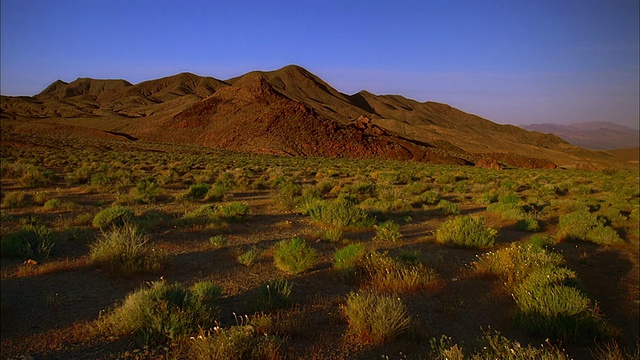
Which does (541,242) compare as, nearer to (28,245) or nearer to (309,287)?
(309,287)

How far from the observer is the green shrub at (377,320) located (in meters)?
4.41

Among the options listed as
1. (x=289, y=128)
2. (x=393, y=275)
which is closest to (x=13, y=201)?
(x=393, y=275)

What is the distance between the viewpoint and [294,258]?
22.2ft

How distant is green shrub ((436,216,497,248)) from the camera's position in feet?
28.2

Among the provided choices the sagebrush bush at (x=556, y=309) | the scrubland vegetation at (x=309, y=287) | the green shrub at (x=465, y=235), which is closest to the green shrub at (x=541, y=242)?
the scrubland vegetation at (x=309, y=287)

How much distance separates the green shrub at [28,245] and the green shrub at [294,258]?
13.4 ft

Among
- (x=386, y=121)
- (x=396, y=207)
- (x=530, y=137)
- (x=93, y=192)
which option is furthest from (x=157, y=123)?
(x=530, y=137)

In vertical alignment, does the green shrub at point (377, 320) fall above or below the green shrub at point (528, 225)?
above

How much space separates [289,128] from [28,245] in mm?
54801

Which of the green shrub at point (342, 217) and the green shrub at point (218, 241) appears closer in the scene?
the green shrub at point (218, 241)

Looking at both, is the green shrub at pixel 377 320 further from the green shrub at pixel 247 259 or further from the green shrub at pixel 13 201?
the green shrub at pixel 13 201

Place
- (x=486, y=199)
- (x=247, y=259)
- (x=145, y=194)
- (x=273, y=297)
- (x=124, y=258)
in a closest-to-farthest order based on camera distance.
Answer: (x=273, y=297) → (x=124, y=258) → (x=247, y=259) → (x=145, y=194) → (x=486, y=199)

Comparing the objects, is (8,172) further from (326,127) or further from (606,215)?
(326,127)

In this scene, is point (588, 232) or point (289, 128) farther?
point (289, 128)
